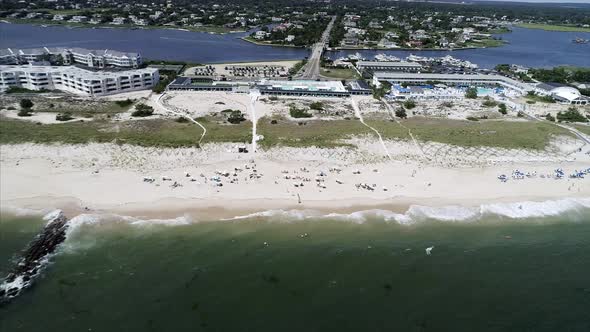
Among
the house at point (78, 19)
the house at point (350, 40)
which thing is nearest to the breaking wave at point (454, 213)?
the house at point (350, 40)

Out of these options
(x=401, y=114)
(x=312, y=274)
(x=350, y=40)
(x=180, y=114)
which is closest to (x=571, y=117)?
(x=401, y=114)

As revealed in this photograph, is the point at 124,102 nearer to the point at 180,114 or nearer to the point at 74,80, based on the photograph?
the point at 180,114

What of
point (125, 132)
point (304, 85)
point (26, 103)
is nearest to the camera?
point (125, 132)

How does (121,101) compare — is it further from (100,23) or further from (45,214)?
(100,23)

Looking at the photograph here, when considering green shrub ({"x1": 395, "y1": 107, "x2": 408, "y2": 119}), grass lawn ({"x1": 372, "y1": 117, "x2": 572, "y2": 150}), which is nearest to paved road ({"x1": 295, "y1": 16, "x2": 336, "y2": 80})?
green shrub ({"x1": 395, "y1": 107, "x2": 408, "y2": 119})

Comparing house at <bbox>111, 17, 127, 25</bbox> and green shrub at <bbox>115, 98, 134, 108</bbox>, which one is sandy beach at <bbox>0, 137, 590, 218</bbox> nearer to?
green shrub at <bbox>115, 98, 134, 108</bbox>

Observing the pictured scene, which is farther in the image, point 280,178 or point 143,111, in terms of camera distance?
point 143,111

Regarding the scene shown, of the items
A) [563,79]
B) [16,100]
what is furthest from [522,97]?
[16,100]
